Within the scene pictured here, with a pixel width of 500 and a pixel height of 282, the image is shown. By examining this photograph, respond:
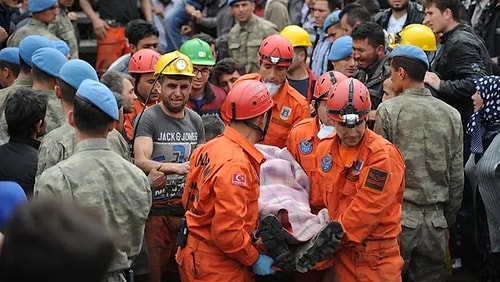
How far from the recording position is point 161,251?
723 cm

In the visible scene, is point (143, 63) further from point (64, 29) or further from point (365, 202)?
point (64, 29)

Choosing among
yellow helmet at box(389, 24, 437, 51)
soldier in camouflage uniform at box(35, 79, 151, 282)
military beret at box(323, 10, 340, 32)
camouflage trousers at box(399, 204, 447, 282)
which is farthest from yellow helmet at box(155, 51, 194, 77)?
military beret at box(323, 10, 340, 32)

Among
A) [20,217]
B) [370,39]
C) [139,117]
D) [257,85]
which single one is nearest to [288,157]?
[257,85]

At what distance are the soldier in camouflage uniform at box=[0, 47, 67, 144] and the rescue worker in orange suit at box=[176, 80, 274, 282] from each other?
5.25 ft

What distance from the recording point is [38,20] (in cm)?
987

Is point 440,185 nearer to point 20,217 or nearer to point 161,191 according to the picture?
point 161,191

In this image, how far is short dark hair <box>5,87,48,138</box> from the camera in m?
6.32

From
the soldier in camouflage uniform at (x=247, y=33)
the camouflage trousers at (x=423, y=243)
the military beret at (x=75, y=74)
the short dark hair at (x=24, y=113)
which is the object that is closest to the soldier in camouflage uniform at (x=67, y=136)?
the military beret at (x=75, y=74)

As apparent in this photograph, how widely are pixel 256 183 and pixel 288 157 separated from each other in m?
0.85

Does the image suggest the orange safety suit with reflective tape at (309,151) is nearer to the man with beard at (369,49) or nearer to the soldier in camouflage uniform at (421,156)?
the soldier in camouflage uniform at (421,156)

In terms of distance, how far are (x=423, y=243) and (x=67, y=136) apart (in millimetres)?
2745

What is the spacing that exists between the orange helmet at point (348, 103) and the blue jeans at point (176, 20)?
7.27 meters

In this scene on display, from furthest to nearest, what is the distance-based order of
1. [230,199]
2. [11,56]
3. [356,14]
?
[356,14] → [11,56] → [230,199]

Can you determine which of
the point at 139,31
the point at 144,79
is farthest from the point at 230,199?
the point at 139,31
